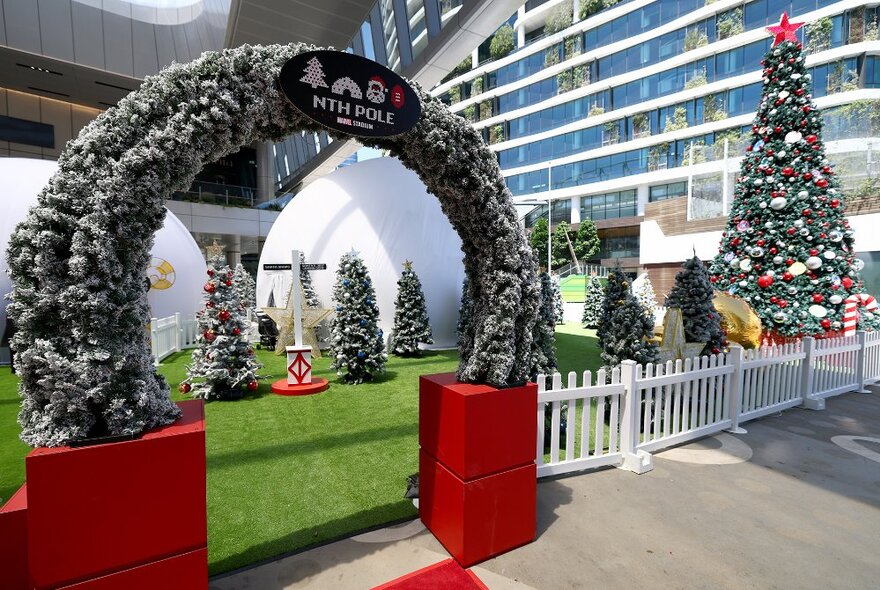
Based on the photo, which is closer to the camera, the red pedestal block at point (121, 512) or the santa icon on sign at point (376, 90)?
the red pedestal block at point (121, 512)

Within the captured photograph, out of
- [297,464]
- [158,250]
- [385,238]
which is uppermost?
[385,238]

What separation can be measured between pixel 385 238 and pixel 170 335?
22.1 ft

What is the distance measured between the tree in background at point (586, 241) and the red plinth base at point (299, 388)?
119 feet

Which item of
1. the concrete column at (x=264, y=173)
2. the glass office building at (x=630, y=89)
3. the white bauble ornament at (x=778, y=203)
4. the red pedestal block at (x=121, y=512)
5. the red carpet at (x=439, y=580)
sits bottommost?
the red carpet at (x=439, y=580)

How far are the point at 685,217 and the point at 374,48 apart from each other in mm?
13321

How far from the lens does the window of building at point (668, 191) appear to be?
35.4 metres

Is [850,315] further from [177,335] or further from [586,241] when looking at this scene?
[586,241]

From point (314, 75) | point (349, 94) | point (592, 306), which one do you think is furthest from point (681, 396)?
point (592, 306)

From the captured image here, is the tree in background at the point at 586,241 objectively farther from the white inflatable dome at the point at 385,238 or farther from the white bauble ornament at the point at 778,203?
the white bauble ornament at the point at 778,203

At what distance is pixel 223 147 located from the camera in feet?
8.14

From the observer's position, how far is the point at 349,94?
272 centimetres

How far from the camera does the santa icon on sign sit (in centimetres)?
278

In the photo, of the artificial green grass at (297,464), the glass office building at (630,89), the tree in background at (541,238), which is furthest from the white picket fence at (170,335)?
the tree in background at (541,238)

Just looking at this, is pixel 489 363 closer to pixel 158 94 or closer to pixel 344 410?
pixel 158 94
